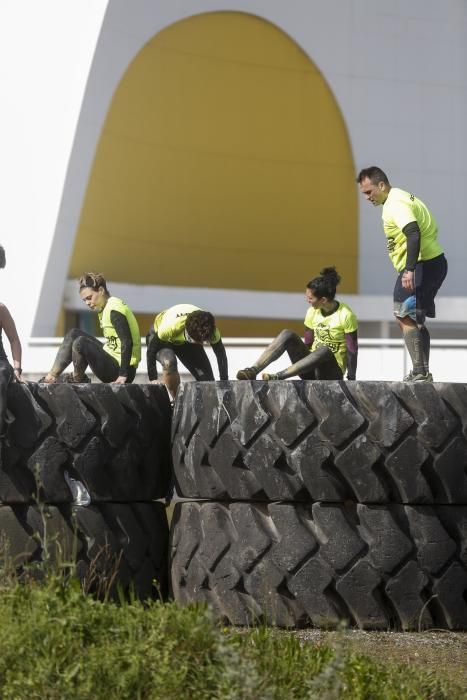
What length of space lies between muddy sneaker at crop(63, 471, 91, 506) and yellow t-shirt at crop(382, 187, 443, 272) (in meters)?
2.94

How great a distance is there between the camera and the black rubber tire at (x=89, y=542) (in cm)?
583

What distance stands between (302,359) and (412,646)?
12.5ft

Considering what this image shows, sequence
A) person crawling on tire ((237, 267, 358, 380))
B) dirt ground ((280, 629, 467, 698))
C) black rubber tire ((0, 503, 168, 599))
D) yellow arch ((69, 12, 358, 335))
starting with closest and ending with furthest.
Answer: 1. dirt ground ((280, 629, 467, 698))
2. black rubber tire ((0, 503, 168, 599))
3. person crawling on tire ((237, 267, 358, 380))
4. yellow arch ((69, 12, 358, 335))

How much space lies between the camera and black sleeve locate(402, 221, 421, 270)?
309 inches

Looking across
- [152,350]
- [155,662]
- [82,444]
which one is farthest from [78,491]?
[152,350]

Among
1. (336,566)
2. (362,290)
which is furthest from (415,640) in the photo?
(362,290)

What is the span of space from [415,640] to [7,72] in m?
18.2

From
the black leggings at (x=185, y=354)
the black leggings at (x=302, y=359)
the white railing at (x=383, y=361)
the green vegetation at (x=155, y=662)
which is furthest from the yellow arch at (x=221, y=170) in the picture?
the green vegetation at (x=155, y=662)

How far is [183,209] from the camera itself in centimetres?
2369

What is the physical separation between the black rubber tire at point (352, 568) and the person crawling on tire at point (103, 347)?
3705 mm

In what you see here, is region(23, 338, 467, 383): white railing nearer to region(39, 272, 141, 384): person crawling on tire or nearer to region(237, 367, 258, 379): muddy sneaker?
region(39, 272, 141, 384): person crawling on tire

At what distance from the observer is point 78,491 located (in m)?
5.91

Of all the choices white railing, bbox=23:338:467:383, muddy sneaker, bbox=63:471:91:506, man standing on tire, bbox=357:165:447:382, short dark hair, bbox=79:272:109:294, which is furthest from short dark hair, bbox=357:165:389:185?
white railing, bbox=23:338:467:383

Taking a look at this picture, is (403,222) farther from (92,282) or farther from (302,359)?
(92,282)
